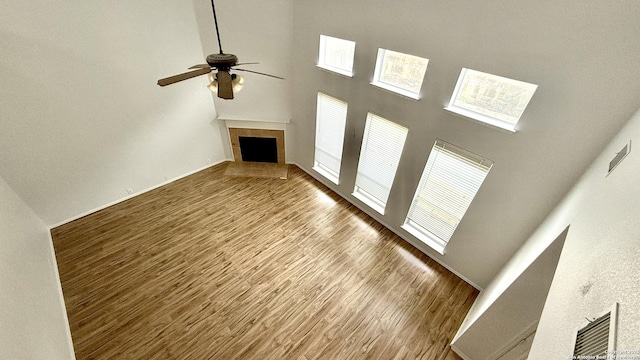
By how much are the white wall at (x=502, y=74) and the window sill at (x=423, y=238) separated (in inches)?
5.1

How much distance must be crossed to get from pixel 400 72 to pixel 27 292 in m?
5.37

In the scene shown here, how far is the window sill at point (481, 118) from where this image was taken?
9.62 feet

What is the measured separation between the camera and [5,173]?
3.73 m

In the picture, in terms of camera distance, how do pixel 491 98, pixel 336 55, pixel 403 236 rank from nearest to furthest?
pixel 491 98
pixel 336 55
pixel 403 236

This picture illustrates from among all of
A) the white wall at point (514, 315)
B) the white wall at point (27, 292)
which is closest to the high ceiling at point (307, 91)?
the white wall at point (27, 292)

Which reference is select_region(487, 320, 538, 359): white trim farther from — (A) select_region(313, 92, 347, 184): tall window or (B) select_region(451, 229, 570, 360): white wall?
(A) select_region(313, 92, 347, 184): tall window

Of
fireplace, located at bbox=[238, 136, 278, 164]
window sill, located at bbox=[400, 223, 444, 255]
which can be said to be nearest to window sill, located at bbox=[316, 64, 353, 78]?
fireplace, located at bbox=[238, 136, 278, 164]

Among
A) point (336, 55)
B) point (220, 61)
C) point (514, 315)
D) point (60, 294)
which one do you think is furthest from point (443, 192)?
point (60, 294)

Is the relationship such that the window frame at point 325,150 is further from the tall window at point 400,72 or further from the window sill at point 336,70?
the tall window at point 400,72

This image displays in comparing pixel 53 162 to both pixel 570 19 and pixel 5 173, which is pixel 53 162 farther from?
pixel 570 19

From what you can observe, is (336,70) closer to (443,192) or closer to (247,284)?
(443,192)

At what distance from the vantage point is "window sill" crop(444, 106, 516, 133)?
2934mm

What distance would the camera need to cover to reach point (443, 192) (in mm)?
3936

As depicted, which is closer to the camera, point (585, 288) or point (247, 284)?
point (585, 288)
